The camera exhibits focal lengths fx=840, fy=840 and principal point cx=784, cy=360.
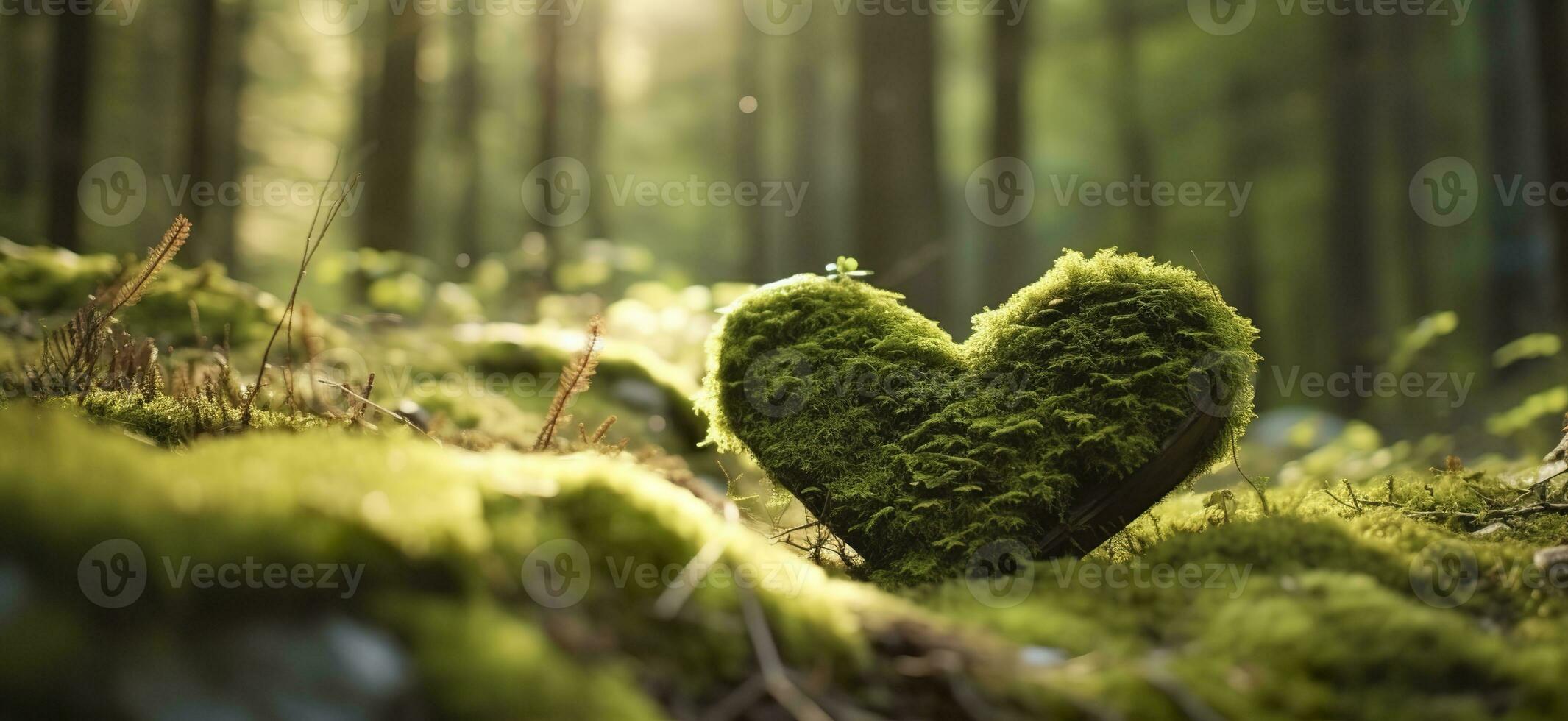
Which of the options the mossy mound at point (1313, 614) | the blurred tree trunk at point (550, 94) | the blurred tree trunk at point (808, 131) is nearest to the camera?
the mossy mound at point (1313, 614)

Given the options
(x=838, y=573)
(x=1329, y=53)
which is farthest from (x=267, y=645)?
(x=1329, y=53)

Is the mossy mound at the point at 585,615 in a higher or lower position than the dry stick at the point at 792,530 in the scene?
higher

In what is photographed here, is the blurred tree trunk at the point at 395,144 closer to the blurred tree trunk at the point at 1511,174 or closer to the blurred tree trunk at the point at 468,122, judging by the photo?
the blurred tree trunk at the point at 468,122

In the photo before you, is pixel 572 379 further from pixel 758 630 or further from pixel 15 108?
pixel 15 108

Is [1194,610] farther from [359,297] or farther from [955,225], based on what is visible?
[955,225]

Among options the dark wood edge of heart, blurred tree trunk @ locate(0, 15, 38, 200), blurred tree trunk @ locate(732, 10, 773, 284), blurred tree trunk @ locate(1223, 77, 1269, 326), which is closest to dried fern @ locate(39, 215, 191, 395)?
the dark wood edge of heart

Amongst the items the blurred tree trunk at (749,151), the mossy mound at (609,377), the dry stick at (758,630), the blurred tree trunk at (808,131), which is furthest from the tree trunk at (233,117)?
the dry stick at (758,630)

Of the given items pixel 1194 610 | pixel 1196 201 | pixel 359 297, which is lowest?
pixel 359 297
